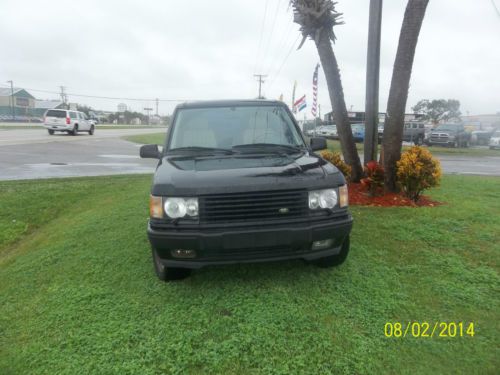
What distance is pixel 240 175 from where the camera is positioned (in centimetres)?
324

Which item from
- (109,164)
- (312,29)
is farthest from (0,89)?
(312,29)

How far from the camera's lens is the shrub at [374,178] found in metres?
6.70

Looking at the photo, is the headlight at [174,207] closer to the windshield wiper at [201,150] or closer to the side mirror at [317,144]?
the windshield wiper at [201,150]

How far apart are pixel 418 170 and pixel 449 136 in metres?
25.8

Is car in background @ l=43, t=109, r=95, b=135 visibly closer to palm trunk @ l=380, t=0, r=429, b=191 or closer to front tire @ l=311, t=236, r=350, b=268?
palm trunk @ l=380, t=0, r=429, b=191

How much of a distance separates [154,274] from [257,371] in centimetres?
177

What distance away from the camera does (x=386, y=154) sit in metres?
6.78

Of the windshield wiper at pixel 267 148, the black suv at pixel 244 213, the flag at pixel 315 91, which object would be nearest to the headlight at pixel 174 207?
the black suv at pixel 244 213

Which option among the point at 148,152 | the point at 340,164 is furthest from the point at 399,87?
the point at 148,152

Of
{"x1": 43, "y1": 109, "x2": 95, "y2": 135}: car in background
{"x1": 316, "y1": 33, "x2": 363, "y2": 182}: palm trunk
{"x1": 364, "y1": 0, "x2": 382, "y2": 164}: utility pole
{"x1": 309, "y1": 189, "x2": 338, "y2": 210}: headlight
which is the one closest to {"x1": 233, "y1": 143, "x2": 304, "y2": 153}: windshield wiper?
{"x1": 309, "y1": 189, "x2": 338, "y2": 210}: headlight

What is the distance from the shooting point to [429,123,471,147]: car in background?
94.9ft

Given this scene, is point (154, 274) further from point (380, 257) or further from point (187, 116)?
point (380, 257)

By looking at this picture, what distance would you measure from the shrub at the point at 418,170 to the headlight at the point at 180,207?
444cm
